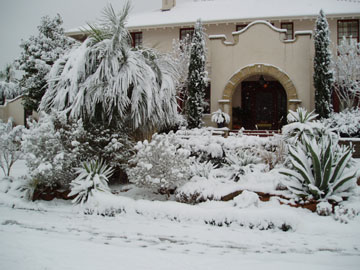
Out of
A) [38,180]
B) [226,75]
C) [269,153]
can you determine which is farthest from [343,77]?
[38,180]

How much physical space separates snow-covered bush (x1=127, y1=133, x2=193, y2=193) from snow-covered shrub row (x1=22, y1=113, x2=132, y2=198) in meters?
1.13

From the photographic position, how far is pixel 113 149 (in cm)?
763

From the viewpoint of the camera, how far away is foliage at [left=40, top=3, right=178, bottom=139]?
25.0 ft

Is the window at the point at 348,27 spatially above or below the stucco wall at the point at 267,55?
above

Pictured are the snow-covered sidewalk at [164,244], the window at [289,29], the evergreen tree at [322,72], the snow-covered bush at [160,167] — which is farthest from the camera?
the window at [289,29]

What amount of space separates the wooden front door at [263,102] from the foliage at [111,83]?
10730 millimetres

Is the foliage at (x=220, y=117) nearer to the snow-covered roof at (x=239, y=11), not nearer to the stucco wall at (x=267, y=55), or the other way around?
the stucco wall at (x=267, y=55)

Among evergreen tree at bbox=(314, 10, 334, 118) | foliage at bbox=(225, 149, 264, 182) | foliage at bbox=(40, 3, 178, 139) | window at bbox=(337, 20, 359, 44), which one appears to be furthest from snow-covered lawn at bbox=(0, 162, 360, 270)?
window at bbox=(337, 20, 359, 44)

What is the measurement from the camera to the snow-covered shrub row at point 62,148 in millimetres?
6905

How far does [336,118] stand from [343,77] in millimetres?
3448

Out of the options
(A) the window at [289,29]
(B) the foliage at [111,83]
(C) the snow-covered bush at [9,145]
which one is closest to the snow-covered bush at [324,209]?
(B) the foliage at [111,83]

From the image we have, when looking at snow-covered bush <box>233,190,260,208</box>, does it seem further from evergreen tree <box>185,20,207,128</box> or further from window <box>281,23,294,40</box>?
window <box>281,23,294,40</box>

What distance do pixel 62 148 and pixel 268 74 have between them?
35.6 ft

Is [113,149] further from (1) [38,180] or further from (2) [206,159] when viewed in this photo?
(2) [206,159]
